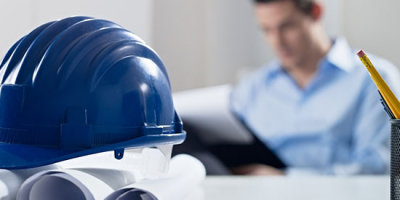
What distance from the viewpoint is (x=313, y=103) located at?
2.16m

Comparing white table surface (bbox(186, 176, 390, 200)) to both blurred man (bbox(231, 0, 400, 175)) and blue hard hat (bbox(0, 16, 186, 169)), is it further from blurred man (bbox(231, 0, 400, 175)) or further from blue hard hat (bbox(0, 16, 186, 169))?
blurred man (bbox(231, 0, 400, 175))

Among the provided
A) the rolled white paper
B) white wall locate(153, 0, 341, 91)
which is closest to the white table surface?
the rolled white paper

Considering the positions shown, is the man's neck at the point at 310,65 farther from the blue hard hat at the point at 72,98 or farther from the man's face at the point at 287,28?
the blue hard hat at the point at 72,98

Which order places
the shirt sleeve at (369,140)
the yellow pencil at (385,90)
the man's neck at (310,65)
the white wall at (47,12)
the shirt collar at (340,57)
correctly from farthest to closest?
1. the man's neck at (310,65)
2. the shirt collar at (340,57)
3. the shirt sleeve at (369,140)
4. the white wall at (47,12)
5. the yellow pencil at (385,90)

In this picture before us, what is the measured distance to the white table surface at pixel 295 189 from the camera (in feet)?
2.92

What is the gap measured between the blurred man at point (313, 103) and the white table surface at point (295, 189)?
2.27 feet

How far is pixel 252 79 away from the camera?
249 centimetres

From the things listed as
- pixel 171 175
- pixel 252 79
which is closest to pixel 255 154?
pixel 252 79

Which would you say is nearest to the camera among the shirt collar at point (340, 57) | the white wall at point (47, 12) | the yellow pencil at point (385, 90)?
the yellow pencil at point (385, 90)

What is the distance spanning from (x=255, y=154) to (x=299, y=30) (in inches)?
24.1

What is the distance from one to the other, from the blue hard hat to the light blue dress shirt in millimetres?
1473

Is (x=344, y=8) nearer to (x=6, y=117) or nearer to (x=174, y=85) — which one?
(x=174, y=85)

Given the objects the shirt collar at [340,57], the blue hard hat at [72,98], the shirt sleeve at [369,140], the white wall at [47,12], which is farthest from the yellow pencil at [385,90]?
the shirt collar at [340,57]

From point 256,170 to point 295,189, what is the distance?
2.83 ft
